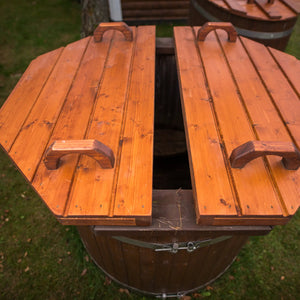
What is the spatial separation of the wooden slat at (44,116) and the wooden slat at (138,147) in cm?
48

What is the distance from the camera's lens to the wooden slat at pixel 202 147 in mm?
1173

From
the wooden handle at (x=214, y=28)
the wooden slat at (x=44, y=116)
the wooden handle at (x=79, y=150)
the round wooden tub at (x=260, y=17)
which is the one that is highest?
the wooden handle at (x=214, y=28)

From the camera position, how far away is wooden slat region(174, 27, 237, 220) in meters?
1.17

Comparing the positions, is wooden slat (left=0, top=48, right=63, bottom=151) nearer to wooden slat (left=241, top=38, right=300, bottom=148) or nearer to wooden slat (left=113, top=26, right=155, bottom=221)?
wooden slat (left=113, top=26, right=155, bottom=221)

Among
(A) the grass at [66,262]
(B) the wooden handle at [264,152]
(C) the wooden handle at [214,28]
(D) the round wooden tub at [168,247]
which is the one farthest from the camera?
(A) the grass at [66,262]

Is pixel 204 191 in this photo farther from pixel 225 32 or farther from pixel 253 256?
pixel 253 256

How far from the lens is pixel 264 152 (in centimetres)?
117

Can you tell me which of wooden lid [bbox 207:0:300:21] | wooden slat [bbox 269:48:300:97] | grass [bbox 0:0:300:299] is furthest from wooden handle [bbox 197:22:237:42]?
grass [bbox 0:0:300:299]

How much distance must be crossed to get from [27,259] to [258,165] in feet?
8.70

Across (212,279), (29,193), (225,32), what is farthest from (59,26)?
(212,279)

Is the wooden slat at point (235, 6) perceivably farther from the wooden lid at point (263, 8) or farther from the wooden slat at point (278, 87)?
Result: the wooden slat at point (278, 87)

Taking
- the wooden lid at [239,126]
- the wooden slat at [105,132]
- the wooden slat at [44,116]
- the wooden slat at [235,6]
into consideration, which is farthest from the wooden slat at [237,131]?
the wooden slat at [235,6]

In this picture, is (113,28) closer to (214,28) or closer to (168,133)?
(214,28)

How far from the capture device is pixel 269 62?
6.59 feet
